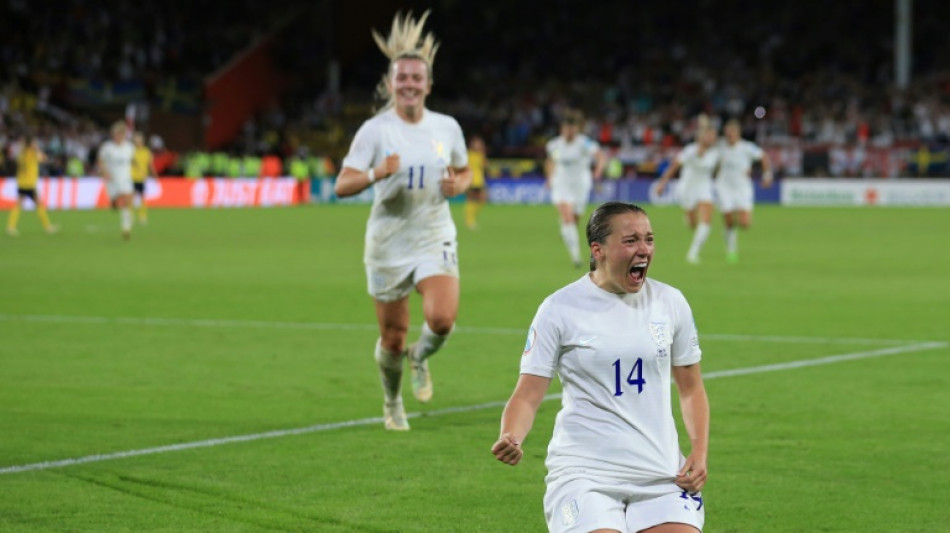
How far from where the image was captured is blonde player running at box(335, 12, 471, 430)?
976 cm

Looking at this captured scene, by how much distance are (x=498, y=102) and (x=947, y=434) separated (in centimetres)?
5435

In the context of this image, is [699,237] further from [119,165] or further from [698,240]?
[119,165]

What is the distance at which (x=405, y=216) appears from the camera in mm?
9875

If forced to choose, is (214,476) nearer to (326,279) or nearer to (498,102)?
(326,279)

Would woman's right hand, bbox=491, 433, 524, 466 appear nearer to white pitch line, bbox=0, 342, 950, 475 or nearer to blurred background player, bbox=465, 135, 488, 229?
white pitch line, bbox=0, 342, 950, 475

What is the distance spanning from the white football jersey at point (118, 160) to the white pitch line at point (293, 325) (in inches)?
628

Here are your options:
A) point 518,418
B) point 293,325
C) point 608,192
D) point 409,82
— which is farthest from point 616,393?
point 608,192

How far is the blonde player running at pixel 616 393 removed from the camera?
526cm

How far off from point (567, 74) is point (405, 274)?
180 ft

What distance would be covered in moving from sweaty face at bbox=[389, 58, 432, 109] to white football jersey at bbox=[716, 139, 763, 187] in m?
17.3

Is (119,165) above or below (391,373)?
Result: above

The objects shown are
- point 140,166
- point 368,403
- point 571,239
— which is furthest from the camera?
point 140,166

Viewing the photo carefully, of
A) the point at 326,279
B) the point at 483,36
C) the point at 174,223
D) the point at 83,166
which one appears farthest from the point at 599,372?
the point at 483,36

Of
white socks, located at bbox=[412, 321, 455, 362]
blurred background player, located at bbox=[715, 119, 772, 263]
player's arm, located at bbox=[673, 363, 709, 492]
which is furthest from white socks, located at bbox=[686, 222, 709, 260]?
player's arm, located at bbox=[673, 363, 709, 492]
